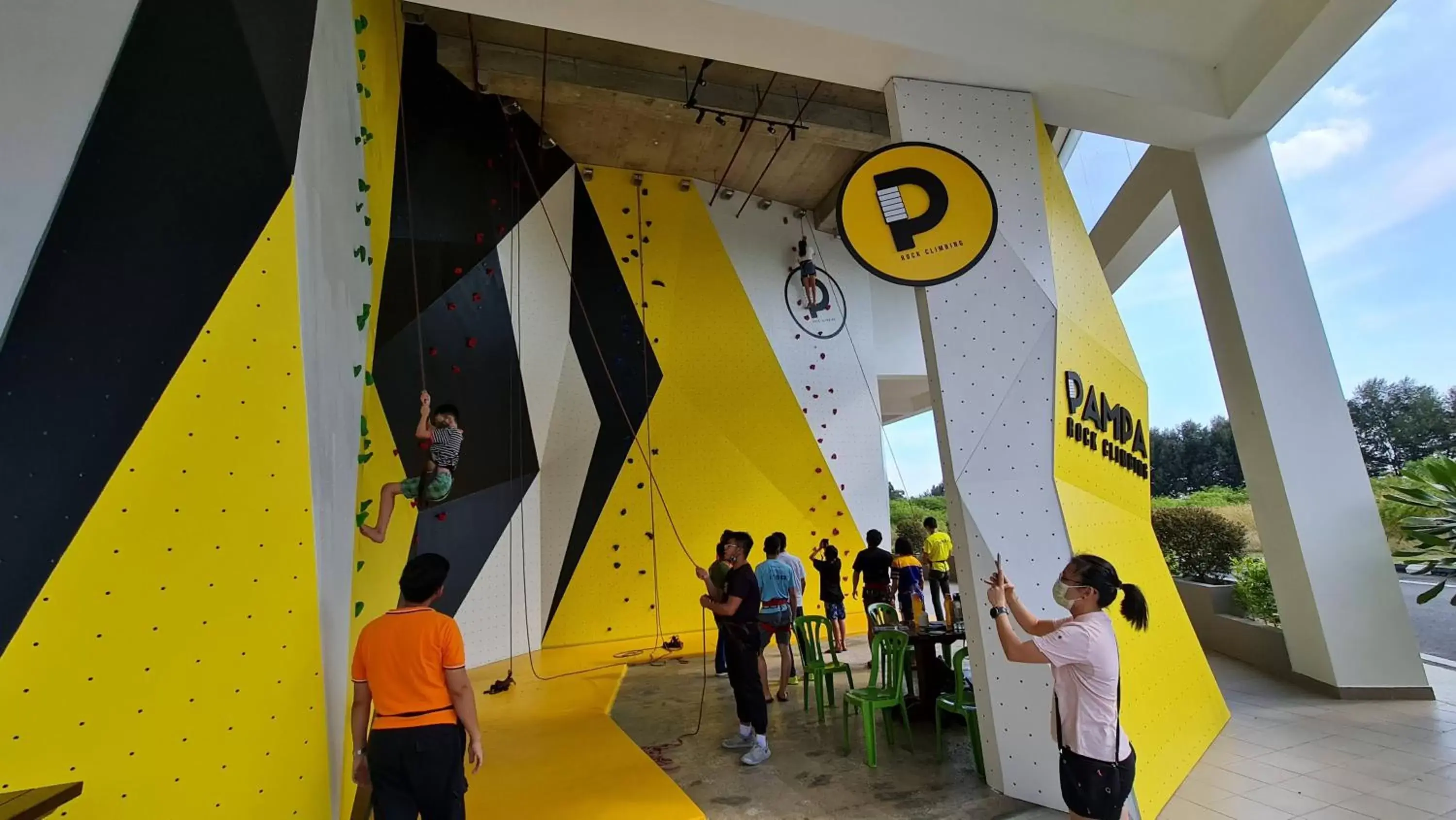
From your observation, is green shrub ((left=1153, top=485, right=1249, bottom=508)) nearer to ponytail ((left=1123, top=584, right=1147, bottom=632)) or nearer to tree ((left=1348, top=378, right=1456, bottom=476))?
tree ((left=1348, top=378, right=1456, bottom=476))

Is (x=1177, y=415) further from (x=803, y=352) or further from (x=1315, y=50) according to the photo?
(x=1315, y=50)

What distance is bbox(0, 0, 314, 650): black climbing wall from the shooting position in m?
1.64

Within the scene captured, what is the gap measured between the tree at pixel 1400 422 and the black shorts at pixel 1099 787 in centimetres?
1442

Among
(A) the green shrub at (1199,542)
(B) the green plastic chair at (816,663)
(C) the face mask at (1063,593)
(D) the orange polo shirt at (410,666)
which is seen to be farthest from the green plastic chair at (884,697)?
(A) the green shrub at (1199,542)

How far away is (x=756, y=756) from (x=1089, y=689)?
208 cm

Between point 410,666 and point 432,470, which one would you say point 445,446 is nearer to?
Answer: point 432,470

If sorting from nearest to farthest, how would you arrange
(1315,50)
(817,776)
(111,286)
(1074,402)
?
(111,286), (817,776), (1074,402), (1315,50)

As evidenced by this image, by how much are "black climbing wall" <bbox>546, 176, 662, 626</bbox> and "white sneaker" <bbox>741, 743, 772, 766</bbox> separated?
3886 millimetres

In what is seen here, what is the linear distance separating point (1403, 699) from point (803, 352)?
6.00m

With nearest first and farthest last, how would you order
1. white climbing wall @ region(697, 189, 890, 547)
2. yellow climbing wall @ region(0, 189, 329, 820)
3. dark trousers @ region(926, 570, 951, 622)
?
yellow climbing wall @ region(0, 189, 329, 820) < dark trousers @ region(926, 570, 951, 622) < white climbing wall @ region(697, 189, 890, 547)

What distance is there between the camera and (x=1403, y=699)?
4.14 meters

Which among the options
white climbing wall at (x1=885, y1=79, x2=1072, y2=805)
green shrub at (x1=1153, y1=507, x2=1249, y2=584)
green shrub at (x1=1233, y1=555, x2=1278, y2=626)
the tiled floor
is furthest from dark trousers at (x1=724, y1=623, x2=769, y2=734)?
green shrub at (x1=1153, y1=507, x2=1249, y2=584)

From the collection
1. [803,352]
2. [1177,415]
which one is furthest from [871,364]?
[1177,415]

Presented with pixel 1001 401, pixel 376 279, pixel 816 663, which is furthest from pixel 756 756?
pixel 376 279
